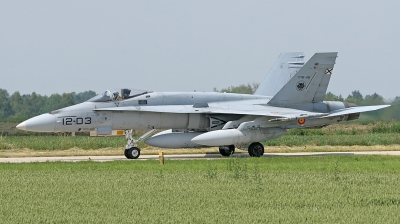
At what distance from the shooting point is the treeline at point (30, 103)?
222ft

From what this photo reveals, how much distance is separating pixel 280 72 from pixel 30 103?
49563 mm

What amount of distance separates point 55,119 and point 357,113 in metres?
10.2

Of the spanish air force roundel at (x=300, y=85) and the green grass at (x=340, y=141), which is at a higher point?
the spanish air force roundel at (x=300, y=85)

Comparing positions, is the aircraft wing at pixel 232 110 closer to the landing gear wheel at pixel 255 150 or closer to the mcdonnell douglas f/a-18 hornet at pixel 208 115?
the mcdonnell douglas f/a-18 hornet at pixel 208 115

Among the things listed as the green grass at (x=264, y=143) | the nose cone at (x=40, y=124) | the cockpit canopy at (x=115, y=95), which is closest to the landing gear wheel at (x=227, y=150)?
the cockpit canopy at (x=115, y=95)

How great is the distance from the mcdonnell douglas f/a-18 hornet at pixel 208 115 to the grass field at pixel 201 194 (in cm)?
424

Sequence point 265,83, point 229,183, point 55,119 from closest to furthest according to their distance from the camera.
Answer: point 229,183 < point 55,119 < point 265,83

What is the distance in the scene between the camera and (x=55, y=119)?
21562 millimetres

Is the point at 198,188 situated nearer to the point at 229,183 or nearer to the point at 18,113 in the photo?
the point at 229,183

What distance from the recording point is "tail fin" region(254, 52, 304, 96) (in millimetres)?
27953

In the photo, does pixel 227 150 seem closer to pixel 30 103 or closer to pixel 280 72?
pixel 280 72

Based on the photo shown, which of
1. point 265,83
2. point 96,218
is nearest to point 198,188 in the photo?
point 96,218

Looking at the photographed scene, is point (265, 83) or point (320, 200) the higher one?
point (265, 83)

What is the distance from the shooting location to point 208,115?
23.3m
